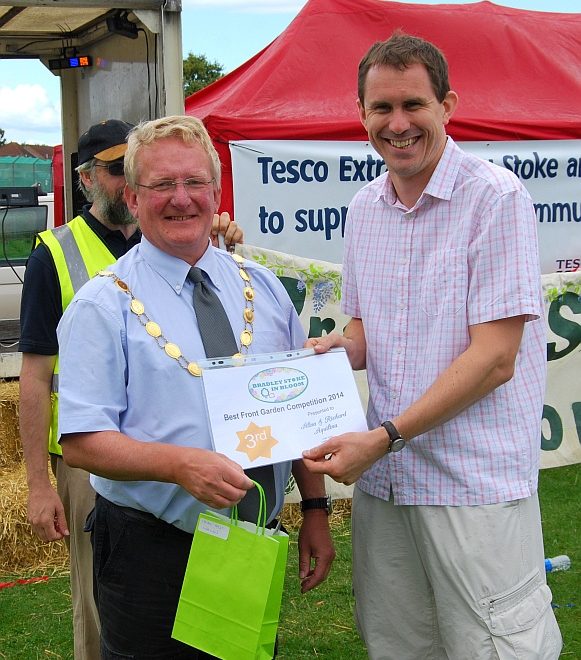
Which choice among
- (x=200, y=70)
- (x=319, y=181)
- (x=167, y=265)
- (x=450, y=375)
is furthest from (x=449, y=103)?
(x=200, y=70)

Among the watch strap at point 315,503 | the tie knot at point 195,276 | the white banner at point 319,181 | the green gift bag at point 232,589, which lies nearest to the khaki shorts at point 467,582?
the watch strap at point 315,503

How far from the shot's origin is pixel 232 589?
2076 mm

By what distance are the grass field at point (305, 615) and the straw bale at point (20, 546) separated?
0.15 m

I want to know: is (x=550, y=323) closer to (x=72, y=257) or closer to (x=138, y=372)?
(x=72, y=257)

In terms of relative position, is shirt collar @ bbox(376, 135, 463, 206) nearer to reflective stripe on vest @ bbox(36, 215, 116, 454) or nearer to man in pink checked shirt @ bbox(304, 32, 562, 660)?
man in pink checked shirt @ bbox(304, 32, 562, 660)

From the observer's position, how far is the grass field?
14.2ft

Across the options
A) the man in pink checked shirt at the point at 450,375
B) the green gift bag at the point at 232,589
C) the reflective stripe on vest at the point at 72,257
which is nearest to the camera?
the green gift bag at the point at 232,589

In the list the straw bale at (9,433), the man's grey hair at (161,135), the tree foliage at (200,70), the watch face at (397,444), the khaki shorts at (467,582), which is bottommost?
the straw bale at (9,433)

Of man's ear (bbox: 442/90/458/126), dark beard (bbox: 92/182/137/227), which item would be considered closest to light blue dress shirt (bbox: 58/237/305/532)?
man's ear (bbox: 442/90/458/126)

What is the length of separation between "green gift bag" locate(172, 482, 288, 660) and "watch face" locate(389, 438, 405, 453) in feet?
1.16

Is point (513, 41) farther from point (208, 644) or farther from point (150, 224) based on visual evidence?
point (208, 644)

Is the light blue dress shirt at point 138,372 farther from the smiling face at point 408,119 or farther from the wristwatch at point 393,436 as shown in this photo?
the smiling face at point 408,119

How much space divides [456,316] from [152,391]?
781 millimetres

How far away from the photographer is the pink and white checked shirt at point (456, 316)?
223cm
